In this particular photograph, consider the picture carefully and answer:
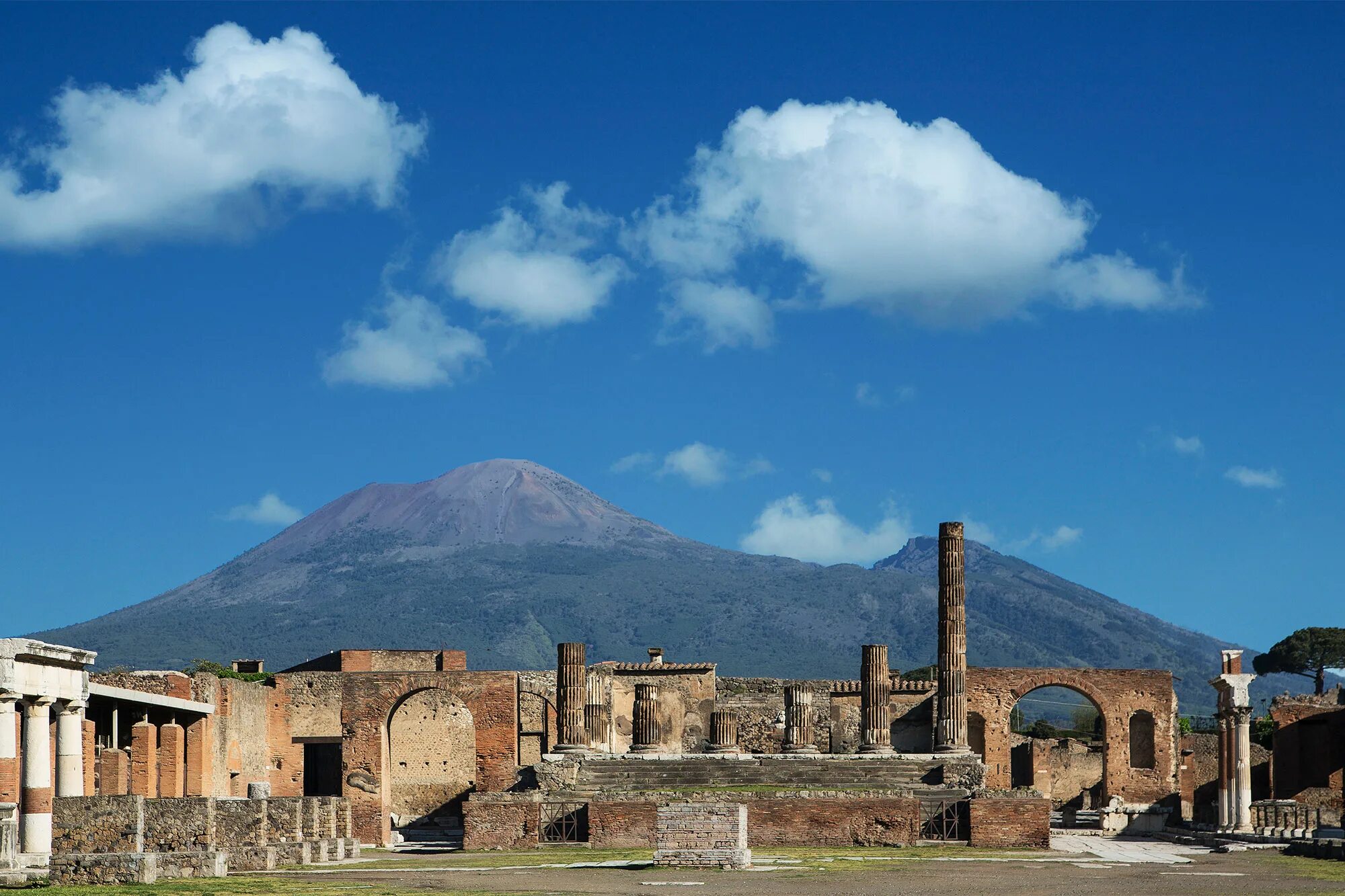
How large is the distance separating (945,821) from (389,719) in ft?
55.7

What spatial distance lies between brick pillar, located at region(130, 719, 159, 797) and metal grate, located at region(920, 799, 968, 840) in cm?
1688

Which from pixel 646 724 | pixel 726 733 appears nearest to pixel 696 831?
pixel 646 724

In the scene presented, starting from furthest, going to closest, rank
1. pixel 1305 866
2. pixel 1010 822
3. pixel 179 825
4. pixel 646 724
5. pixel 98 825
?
pixel 646 724, pixel 1010 822, pixel 1305 866, pixel 179 825, pixel 98 825

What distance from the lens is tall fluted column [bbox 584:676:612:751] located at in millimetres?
52125

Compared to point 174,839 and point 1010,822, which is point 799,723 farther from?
point 174,839

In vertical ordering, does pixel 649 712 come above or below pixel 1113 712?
above

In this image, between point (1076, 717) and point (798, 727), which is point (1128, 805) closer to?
point (798, 727)

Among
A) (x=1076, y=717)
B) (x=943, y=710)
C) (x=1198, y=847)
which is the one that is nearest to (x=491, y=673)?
(x=943, y=710)

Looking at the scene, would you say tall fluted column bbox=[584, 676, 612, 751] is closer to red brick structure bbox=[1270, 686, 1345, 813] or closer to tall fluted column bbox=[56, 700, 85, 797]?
tall fluted column bbox=[56, 700, 85, 797]

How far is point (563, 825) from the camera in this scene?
39906mm

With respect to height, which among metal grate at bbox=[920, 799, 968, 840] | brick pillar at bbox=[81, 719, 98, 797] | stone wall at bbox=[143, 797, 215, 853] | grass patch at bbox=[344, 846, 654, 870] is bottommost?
grass patch at bbox=[344, 846, 654, 870]

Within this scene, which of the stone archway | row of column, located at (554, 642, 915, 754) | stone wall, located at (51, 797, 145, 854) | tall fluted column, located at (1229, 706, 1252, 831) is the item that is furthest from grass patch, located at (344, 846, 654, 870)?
the stone archway

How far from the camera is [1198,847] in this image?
138 ft

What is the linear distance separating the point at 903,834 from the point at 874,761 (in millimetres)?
8256
